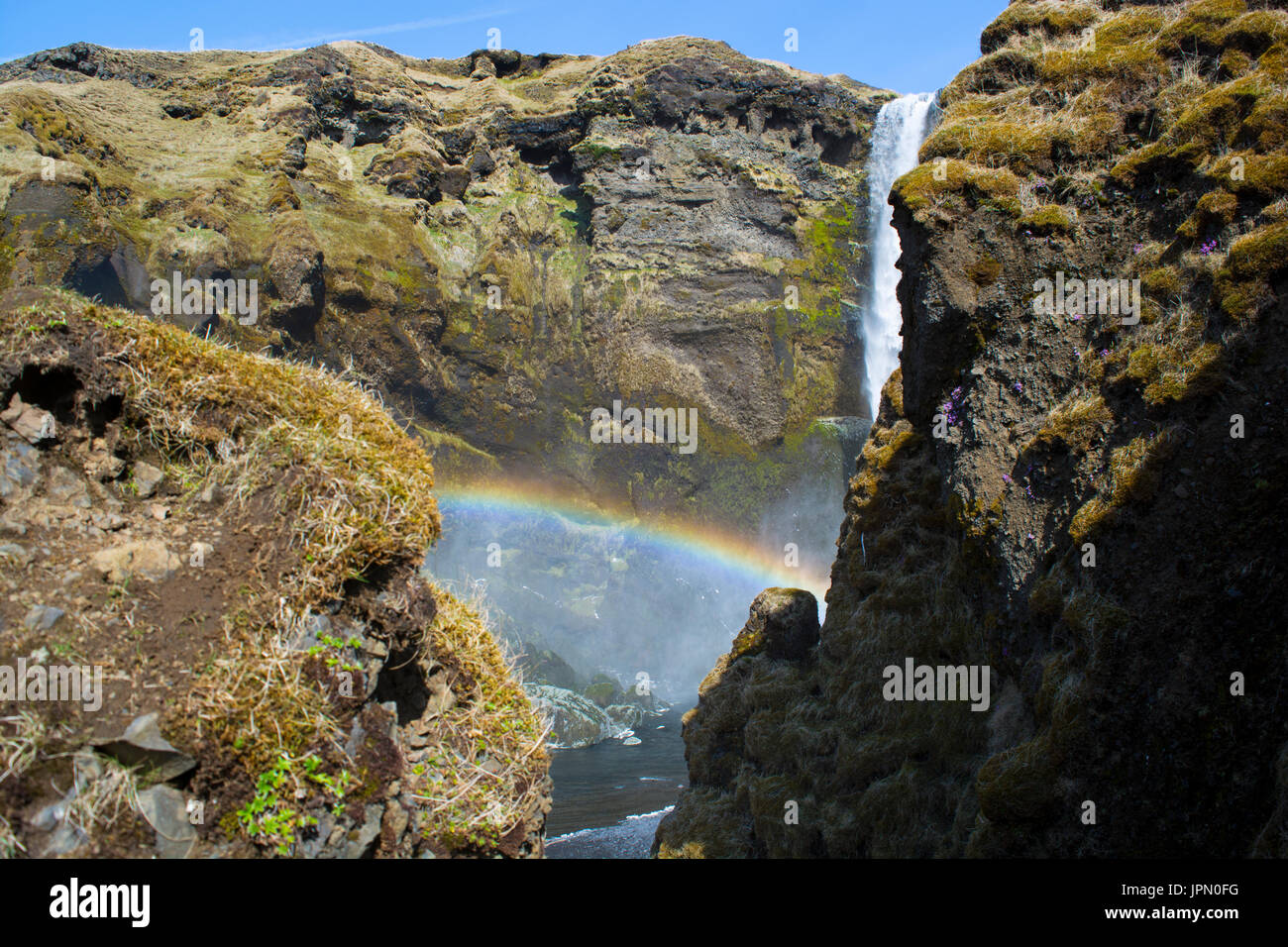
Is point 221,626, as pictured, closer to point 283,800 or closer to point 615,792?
point 283,800

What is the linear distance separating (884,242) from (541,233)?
20580 millimetres

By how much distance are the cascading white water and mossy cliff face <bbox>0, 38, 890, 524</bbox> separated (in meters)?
1.30

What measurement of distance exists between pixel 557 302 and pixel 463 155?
13.2 m

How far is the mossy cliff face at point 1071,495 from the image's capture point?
6.83 m

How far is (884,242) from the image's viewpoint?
1802 inches

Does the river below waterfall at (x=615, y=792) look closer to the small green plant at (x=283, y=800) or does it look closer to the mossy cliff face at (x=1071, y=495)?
the mossy cliff face at (x=1071, y=495)

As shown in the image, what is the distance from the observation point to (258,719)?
3.72 metres

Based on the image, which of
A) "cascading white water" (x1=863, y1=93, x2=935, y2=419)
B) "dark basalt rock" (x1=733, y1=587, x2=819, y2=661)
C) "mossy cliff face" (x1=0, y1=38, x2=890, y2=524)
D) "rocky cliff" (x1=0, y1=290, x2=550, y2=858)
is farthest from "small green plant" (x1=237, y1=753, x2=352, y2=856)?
"cascading white water" (x1=863, y1=93, x2=935, y2=419)

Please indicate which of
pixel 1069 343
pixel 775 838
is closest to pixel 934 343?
pixel 1069 343

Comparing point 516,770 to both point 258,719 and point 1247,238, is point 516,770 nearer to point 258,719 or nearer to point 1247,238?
Answer: point 258,719

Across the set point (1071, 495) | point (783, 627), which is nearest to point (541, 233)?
point (783, 627)

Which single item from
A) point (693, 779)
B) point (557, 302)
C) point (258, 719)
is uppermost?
point (557, 302)

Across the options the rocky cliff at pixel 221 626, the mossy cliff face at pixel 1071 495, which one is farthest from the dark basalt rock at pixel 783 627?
the rocky cliff at pixel 221 626
